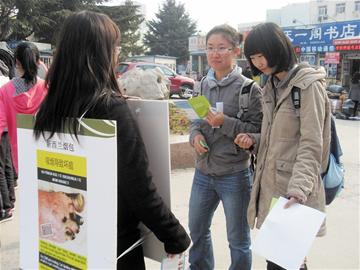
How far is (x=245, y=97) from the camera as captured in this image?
241 centimetres

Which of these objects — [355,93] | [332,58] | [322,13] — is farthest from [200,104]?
[322,13]

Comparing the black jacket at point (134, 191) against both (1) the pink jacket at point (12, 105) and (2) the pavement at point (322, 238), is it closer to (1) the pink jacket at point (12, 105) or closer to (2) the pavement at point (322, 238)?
(2) the pavement at point (322, 238)

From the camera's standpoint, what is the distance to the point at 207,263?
268 centimetres

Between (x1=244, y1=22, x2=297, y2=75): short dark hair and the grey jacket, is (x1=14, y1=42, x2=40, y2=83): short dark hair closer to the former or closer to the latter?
the grey jacket

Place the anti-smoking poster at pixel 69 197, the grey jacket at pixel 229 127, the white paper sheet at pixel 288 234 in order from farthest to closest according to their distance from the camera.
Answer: the grey jacket at pixel 229 127
the white paper sheet at pixel 288 234
the anti-smoking poster at pixel 69 197

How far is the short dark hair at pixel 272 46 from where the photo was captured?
6.63 ft

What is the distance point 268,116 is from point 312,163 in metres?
0.35

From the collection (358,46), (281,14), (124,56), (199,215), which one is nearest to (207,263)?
(199,215)

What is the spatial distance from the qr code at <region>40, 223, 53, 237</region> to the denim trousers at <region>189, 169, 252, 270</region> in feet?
3.71

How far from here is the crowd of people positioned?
1549 mm

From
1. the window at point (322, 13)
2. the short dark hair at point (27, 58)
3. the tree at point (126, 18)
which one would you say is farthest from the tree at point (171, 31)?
the short dark hair at point (27, 58)

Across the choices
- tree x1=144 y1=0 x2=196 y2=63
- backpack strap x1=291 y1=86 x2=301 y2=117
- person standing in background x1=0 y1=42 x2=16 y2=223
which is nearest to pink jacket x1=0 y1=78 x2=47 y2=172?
person standing in background x1=0 y1=42 x2=16 y2=223

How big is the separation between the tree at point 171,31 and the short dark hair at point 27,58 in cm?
4573

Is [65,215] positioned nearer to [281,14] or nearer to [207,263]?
[207,263]
